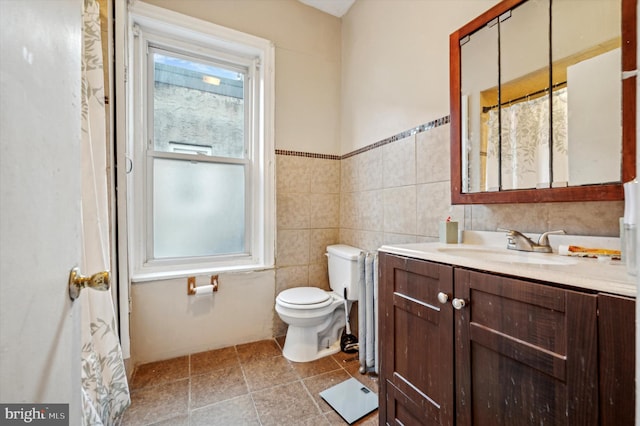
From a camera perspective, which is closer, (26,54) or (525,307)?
(26,54)

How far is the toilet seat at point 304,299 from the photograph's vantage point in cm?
172

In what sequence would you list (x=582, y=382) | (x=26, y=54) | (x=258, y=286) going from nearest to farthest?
1. (x=26, y=54)
2. (x=582, y=382)
3. (x=258, y=286)

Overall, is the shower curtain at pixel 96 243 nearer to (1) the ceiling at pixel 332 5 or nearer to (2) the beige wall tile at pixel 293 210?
(2) the beige wall tile at pixel 293 210

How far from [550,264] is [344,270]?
1297mm

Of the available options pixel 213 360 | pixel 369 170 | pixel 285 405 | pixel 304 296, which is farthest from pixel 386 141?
pixel 213 360

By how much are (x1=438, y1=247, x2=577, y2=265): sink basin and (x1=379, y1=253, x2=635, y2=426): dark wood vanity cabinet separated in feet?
0.50

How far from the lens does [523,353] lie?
663 millimetres

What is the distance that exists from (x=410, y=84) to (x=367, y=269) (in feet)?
3.86

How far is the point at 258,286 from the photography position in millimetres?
2066

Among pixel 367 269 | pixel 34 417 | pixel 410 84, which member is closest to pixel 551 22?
pixel 410 84

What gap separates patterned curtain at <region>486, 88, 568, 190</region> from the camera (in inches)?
37.7

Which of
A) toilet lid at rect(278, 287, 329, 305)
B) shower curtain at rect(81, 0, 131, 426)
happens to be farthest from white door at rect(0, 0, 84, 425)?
toilet lid at rect(278, 287, 329, 305)

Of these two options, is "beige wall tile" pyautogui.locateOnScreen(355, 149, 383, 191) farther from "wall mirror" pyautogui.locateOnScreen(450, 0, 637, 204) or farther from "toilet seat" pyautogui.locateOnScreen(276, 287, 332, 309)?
"toilet seat" pyautogui.locateOnScreen(276, 287, 332, 309)

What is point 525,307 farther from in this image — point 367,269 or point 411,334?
point 367,269
